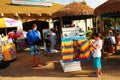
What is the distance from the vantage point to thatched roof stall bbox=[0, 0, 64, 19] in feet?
69.1

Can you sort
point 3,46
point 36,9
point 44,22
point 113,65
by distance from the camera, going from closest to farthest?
point 113,65 < point 3,46 < point 36,9 < point 44,22

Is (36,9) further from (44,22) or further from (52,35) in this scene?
(52,35)

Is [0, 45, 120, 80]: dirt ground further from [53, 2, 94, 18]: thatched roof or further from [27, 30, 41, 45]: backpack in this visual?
[53, 2, 94, 18]: thatched roof

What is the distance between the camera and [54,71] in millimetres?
10391

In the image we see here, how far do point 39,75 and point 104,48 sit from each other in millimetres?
4356

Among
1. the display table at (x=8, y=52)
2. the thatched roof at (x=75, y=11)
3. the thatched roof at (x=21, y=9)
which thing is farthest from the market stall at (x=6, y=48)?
the thatched roof at (x=21, y=9)

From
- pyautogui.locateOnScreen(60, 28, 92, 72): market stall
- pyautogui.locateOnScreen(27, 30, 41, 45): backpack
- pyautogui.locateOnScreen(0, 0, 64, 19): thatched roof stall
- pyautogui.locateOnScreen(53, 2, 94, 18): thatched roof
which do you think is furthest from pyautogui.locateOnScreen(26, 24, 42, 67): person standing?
pyautogui.locateOnScreen(0, 0, 64, 19): thatched roof stall

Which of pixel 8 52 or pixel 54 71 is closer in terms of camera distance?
pixel 54 71

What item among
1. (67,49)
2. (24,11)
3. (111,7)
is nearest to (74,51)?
(67,49)

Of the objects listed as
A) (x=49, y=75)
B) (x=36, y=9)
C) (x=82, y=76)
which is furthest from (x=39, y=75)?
(x=36, y=9)

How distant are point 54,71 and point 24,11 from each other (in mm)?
12350

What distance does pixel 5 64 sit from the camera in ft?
40.3

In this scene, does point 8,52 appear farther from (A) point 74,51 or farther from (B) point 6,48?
(A) point 74,51

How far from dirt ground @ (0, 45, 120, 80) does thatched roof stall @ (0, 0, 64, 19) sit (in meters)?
8.83
